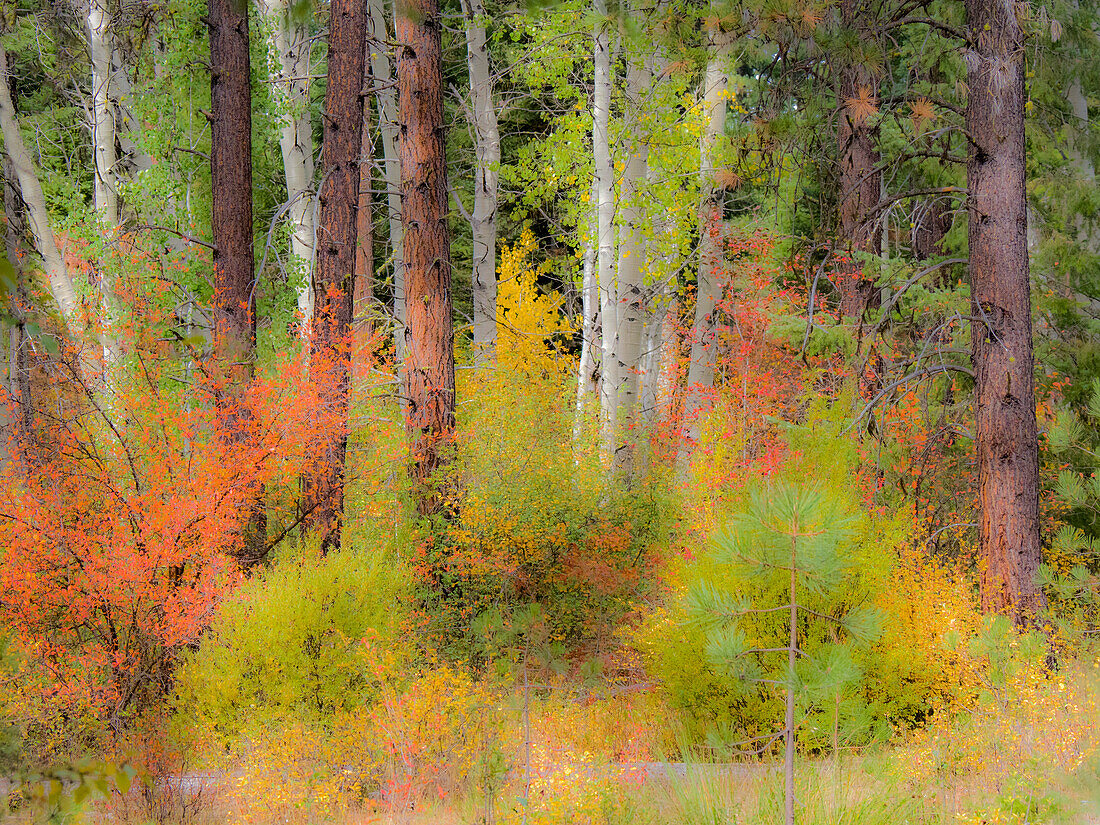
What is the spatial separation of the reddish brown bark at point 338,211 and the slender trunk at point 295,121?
6.60 ft

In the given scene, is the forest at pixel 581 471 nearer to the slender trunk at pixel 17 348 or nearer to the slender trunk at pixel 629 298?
the slender trunk at pixel 629 298

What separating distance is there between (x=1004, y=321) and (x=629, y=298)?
14.0 ft

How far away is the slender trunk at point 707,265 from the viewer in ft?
37.1

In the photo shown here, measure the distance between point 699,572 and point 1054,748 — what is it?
2.28 metres

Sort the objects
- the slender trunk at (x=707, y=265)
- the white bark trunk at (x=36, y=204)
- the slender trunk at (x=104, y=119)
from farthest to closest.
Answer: the slender trunk at (x=707, y=265)
the slender trunk at (x=104, y=119)
the white bark trunk at (x=36, y=204)

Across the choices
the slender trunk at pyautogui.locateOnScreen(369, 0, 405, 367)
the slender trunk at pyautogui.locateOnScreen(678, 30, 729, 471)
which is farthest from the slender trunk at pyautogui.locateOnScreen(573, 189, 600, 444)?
the slender trunk at pyautogui.locateOnScreen(369, 0, 405, 367)

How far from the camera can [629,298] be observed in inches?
406

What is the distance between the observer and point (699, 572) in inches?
247

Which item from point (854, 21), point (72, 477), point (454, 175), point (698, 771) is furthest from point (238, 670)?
point (454, 175)

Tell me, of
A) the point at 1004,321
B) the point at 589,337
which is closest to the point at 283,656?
the point at 1004,321

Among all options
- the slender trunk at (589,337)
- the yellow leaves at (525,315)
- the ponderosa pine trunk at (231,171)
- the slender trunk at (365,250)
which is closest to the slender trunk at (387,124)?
the slender trunk at (365,250)

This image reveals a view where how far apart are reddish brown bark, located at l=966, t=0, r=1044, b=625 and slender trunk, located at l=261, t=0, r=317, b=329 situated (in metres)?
7.48

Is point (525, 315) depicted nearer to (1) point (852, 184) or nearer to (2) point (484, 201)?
(2) point (484, 201)

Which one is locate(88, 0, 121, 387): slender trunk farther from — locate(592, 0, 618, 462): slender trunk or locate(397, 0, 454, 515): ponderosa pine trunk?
locate(592, 0, 618, 462): slender trunk
